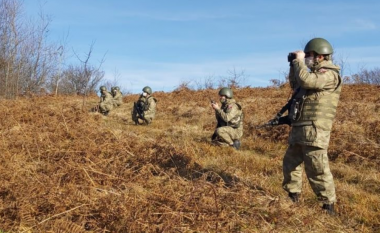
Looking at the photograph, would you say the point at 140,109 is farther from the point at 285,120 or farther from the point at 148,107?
the point at 285,120

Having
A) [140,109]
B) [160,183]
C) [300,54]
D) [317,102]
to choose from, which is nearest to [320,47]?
[300,54]

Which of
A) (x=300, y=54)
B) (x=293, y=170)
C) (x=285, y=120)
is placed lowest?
(x=293, y=170)

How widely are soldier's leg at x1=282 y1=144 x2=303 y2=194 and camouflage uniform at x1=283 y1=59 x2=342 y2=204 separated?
0.56 feet

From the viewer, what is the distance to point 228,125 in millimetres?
8156

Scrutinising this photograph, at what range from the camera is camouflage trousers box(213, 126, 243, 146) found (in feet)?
25.8

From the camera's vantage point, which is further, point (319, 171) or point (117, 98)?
point (117, 98)

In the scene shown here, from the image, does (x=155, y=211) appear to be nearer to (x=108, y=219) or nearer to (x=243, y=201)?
(x=108, y=219)

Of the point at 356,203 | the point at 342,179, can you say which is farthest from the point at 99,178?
the point at 342,179

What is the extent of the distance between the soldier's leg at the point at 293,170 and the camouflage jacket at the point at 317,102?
0.26 m

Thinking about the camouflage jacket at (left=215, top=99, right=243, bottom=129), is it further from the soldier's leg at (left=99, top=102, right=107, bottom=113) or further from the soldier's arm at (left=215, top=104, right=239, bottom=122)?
the soldier's leg at (left=99, top=102, right=107, bottom=113)

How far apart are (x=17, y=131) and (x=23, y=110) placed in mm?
2545

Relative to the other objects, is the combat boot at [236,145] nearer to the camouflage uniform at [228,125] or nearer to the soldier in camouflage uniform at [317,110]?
the camouflage uniform at [228,125]

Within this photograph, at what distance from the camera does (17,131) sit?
23.3 feet

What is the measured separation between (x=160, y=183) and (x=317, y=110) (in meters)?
2.20
